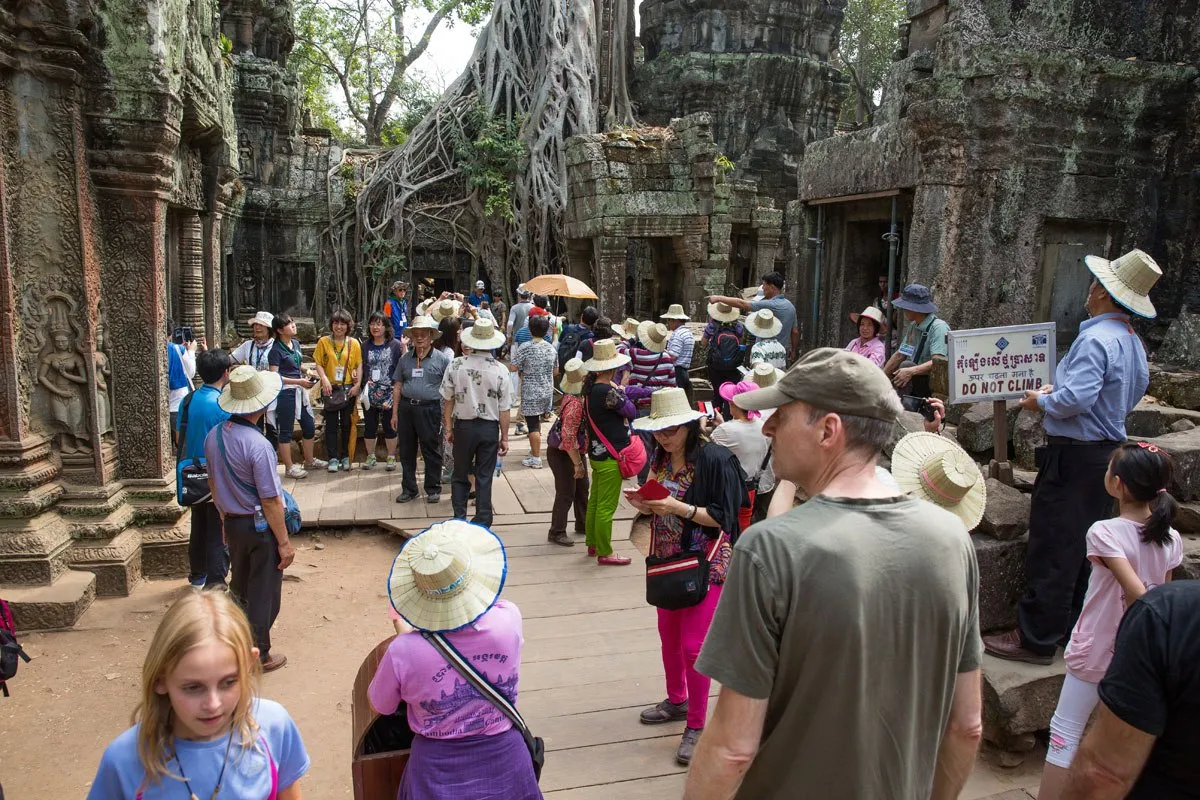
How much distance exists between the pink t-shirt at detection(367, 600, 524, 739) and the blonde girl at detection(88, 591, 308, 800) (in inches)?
19.2

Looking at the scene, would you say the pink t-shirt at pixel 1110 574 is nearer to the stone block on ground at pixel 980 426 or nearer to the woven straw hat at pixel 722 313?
the stone block on ground at pixel 980 426

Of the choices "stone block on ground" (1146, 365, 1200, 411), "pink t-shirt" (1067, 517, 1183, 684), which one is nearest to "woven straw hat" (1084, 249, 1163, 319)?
"pink t-shirt" (1067, 517, 1183, 684)

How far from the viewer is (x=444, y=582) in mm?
2453

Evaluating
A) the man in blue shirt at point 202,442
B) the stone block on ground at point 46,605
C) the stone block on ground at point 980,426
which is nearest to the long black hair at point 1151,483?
the stone block on ground at point 980,426

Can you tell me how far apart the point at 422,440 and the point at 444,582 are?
16.2 ft

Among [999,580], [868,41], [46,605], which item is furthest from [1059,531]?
[868,41]

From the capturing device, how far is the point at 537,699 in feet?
14.0

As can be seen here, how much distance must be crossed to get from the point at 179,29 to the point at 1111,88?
7487mm

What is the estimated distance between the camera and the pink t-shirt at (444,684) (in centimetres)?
245

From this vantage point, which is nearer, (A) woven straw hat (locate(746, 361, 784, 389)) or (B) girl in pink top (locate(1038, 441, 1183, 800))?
(B) girl in pink top (locate(1038, 441, 1183, 800))

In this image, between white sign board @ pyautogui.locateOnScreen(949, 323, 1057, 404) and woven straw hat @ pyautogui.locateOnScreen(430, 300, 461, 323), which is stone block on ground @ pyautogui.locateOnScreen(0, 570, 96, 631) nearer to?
woven straw hat @ pyautogui.locateOnScreen(430, 300, 461, 323)

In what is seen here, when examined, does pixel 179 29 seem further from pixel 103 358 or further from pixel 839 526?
pixel 839 526

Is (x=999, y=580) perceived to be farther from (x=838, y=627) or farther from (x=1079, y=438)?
(x=838, y=627)

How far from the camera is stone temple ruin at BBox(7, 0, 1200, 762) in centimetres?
509
